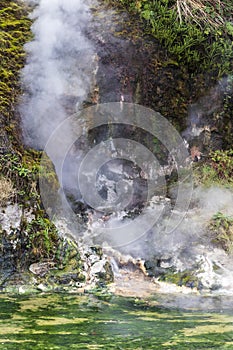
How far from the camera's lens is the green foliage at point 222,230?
6577 millimetres

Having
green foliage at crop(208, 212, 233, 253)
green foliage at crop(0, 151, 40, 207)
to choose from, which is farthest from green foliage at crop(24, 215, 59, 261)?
green foliage at crop(208, 212, 233, 253)

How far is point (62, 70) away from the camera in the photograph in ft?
24.4

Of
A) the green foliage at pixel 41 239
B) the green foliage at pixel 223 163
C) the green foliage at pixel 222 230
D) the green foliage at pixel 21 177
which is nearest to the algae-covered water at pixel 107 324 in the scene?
the green foliage at pixel 41 239

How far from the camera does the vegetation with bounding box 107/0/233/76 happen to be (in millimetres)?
7840

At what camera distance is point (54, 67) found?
742 centimetres

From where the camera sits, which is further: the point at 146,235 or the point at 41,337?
the point at 146,235

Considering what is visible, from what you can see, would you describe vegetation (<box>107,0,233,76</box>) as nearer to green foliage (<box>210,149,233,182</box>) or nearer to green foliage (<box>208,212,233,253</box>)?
→ green foliage (<box>210,149,233,182</box>)

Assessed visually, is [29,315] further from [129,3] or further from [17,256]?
[129,3]

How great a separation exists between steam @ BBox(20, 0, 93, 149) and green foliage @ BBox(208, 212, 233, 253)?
257 cm

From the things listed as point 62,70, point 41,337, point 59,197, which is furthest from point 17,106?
point 41,337

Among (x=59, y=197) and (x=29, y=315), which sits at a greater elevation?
(x=59, y=197)

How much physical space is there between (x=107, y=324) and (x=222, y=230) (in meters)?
2.74

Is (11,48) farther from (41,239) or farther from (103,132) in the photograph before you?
(41,239)

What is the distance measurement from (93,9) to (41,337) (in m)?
5.48
